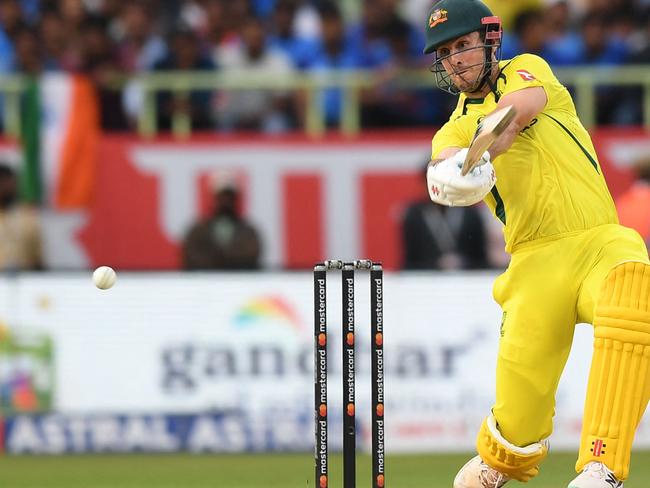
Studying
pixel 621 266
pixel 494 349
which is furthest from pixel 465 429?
pixel 621 266

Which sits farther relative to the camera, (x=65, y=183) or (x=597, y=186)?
(x=65, y=183)

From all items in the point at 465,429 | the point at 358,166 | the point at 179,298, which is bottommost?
the point at 465,429

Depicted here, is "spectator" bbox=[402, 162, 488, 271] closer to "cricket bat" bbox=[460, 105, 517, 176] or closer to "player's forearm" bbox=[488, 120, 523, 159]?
"player's forearm" bbox=[488, 120, 523, 159]

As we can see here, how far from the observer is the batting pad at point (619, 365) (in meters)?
5.72

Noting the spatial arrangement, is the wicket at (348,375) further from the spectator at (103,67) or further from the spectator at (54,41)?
the spectator at (54,41)

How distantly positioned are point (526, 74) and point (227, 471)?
4192mm

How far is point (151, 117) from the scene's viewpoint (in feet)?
41.2

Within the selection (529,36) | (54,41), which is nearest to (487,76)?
(529,36)

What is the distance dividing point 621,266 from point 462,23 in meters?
1.16

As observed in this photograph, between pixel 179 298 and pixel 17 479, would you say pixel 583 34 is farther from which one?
pixel 17 479

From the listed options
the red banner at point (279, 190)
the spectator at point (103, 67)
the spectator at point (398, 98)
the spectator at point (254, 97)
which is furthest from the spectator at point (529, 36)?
the spectator at point (103, 67)

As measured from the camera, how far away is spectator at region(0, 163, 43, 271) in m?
11.9

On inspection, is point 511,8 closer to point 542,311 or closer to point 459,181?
point 542,311

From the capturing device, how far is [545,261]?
20.0ft
